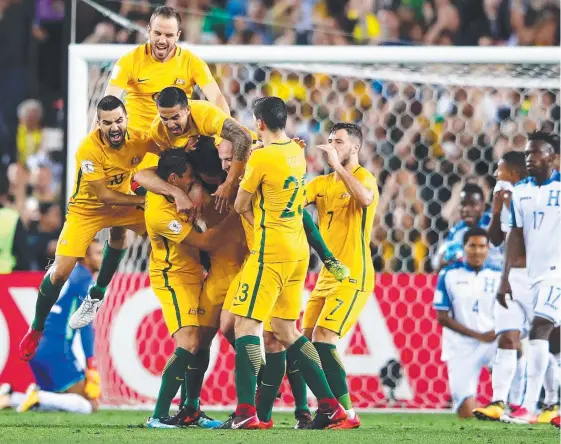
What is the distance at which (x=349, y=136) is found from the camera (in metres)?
7.79

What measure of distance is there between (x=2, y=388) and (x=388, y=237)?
3.44 m

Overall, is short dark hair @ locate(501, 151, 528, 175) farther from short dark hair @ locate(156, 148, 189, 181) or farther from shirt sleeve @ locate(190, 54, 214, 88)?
short dark hair @ locate(156, 148, 189, 181)

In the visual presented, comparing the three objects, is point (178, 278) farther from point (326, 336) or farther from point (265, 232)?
point (326, 336)

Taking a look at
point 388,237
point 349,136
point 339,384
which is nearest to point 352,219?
point 349,136

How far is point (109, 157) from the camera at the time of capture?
7688 mm

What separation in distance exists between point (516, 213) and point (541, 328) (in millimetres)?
797

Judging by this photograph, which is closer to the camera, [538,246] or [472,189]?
[538,246]

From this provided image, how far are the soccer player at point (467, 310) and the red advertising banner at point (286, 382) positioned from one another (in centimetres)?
52

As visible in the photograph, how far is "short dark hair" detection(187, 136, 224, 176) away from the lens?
746 cm

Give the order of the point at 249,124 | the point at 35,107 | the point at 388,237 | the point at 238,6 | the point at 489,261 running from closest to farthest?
the point at 489,261
the point at 388,237
the point at 249,124
the point at 35,107
the point at 238,6

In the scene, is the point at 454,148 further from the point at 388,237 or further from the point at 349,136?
the point at 349,136

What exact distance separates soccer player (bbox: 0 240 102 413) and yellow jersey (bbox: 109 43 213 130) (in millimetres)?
1795

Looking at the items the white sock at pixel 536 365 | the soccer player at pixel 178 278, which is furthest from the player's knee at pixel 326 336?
the white sock at pixel 536 365

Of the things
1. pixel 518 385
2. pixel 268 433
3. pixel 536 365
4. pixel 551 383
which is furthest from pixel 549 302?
pixel 268 433
